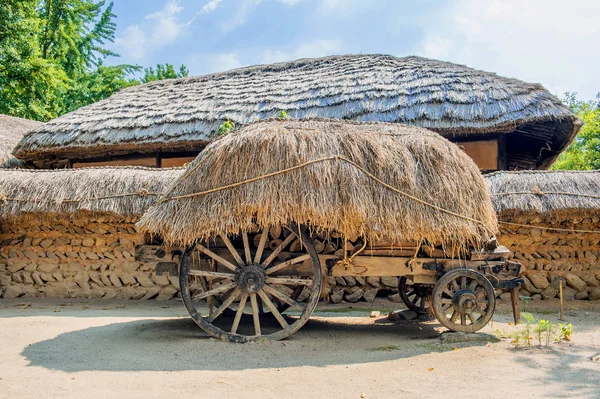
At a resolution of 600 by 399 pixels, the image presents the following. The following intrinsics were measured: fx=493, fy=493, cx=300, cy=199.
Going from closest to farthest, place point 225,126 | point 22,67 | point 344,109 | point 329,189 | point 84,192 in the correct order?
point 329,189 → point 84,192 → point 225,126 → point 344,109 → point 22,67

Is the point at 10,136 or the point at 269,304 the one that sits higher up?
the point at 10,136

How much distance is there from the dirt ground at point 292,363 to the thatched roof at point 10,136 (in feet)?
20.6

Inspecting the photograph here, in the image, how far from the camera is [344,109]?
31.9 feet

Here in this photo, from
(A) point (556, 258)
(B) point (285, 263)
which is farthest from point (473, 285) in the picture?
(A) point (556, 258)

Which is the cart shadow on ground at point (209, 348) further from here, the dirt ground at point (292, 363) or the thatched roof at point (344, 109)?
the thatched roof at point (344, 109)

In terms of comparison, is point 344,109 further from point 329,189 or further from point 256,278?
point 256,278

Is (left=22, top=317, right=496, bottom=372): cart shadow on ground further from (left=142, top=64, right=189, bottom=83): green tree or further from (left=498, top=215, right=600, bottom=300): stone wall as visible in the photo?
(left=142, top=64, right=189, bottom=83): green tree

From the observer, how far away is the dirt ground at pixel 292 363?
12.4 ft

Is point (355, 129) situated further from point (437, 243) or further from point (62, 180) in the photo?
point (62, 180)

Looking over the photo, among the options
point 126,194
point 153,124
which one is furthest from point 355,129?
point 153,124

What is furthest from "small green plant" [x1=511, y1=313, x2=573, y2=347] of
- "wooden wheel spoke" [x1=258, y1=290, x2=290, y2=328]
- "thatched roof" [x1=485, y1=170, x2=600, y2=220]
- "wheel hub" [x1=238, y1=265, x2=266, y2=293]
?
"wheel hub" [x1=238, y1=265, x2=266, y2=293]

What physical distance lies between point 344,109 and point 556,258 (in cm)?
460

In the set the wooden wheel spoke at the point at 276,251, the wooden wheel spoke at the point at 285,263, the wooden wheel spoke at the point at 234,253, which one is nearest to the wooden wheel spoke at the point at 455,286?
the wooden wheel spoke at the point at 285,263

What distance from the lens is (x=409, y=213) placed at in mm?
5008
